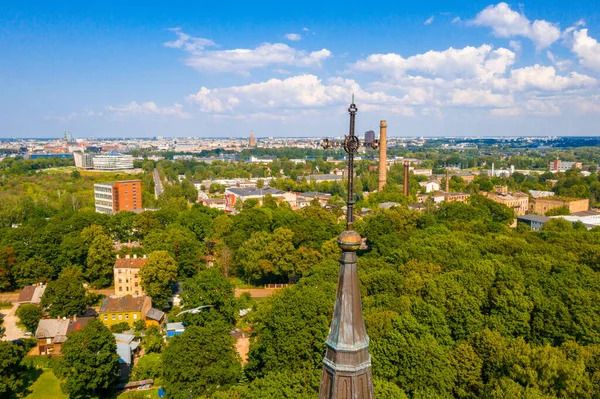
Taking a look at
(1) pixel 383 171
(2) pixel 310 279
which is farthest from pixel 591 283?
(1) pixel 383 171

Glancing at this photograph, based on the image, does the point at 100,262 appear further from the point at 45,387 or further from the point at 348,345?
the point at 348,345

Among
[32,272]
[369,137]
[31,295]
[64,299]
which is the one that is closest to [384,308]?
[369,137]

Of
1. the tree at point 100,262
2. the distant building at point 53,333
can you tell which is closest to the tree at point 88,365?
the distant building at point 53,333

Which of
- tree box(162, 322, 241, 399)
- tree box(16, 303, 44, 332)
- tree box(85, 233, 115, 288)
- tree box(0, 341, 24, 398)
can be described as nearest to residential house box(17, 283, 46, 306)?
tree box(16, 303, 44, 332)

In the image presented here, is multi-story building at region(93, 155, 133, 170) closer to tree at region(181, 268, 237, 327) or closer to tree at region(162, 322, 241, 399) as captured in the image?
tree at region(181, 268, 237, 327)

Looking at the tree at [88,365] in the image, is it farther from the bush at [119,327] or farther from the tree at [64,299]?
the tree at [64,299]
